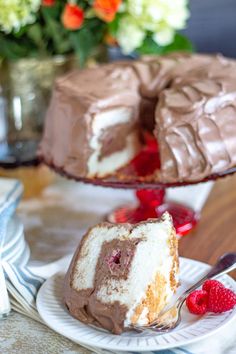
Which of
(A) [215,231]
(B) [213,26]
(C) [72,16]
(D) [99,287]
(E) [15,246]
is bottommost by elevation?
(B) [213,26]

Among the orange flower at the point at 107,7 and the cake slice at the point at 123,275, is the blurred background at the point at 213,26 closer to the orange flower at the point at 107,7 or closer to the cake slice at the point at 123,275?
the orange flower at the point at 107,7

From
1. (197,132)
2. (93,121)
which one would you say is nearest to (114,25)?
(93,121)

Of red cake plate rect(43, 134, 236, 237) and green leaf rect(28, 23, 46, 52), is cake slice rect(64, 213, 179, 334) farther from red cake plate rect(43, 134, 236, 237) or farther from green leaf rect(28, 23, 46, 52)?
green leaf rect(28, 23, 46, 52)

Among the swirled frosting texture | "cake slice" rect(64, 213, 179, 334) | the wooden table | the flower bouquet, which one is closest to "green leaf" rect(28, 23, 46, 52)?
the flower bouquet

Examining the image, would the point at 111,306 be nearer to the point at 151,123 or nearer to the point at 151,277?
the point at 151,277

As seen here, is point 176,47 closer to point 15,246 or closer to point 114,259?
point 15,246

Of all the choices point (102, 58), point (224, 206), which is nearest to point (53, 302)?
point (224, 206)

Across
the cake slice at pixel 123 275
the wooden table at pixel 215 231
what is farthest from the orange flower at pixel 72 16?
the cake slice at pixel 123 275
